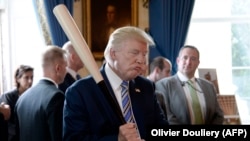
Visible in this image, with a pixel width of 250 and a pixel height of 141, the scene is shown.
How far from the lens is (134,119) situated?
2293 mm

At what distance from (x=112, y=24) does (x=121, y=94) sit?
14.0 feet

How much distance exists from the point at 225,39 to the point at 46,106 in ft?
14.6

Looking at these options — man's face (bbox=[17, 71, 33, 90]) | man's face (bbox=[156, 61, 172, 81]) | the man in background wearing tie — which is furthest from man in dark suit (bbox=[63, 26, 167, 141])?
man's face (bbox=[156, 61, 172, 81])

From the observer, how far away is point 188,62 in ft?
13.4

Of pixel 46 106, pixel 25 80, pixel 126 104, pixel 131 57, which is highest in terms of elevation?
pixel 131 57

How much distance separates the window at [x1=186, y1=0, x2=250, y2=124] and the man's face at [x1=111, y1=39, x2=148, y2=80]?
452 cm

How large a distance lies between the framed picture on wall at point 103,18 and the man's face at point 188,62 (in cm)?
243

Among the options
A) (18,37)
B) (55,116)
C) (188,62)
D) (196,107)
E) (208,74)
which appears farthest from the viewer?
(18,37)

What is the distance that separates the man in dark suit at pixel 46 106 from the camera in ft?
9.11

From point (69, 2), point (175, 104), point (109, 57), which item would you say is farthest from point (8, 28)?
point (109, 57)

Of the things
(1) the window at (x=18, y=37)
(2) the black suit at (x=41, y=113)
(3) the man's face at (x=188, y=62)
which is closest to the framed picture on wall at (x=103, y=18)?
(1) the window at (x=18, y=37)

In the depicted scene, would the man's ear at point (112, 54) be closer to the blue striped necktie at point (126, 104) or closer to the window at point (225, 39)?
the blue striped necktie at point (126, 104)

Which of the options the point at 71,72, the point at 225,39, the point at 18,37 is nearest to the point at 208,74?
the point at 225,39

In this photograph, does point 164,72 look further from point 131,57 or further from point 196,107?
point 131,57
